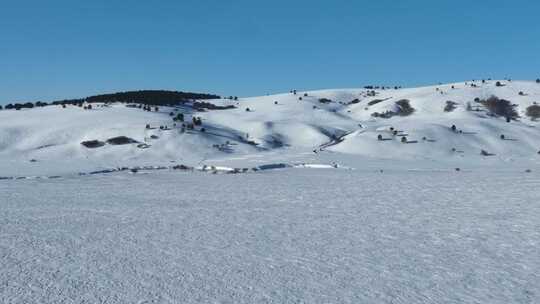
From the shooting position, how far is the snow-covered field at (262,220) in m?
9.59

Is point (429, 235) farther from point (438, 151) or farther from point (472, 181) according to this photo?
point (438, 151)

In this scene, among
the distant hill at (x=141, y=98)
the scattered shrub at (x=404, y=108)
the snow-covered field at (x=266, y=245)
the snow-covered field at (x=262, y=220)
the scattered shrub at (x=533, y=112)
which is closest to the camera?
the snow-covered field at (x=266, y=245)

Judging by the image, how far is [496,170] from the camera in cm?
3419

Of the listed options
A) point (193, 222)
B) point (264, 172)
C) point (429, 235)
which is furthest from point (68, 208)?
point (264, 172)

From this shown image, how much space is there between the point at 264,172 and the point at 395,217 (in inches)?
614

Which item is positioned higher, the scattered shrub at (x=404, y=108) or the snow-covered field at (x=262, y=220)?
the scattered shrub at (x=404, y=108)

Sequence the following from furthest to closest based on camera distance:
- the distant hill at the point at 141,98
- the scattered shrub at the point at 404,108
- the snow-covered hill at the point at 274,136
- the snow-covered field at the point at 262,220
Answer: the distant hill at the point at 141,98
the scattered shrub at the point at 404,108
the snow-covered hill at the point at 274,136
the snow-covered field at the point at 262,220

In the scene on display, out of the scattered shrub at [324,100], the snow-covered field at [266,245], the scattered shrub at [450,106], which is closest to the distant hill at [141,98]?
the scattered shrub at [324,100]

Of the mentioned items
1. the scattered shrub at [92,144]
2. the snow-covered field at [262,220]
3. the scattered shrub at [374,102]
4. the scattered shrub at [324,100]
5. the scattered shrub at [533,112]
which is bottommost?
the scattered shrub at [92,144]

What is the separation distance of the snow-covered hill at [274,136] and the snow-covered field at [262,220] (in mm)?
296

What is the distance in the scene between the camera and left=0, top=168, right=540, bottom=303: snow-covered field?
9.33m

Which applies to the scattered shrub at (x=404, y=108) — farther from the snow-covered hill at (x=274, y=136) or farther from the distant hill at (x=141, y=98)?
the distant hill at (x=141, y=98)

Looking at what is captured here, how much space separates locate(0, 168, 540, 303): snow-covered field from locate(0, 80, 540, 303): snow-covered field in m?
0.05

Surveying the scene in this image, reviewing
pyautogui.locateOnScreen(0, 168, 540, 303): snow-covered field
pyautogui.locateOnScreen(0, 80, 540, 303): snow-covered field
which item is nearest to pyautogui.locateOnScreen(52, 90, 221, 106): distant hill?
pyautogui.locateOnScreen(0, 80, 540, 303): snow-covered field
